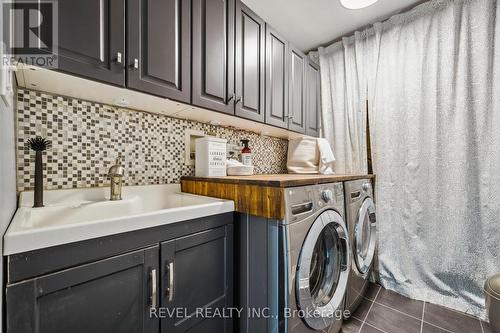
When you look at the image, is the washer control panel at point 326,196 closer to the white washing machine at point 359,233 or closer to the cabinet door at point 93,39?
the white washing machine at point 359,233

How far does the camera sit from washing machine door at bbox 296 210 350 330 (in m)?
1.04

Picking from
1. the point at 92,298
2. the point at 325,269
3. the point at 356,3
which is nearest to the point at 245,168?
the point at 325,269

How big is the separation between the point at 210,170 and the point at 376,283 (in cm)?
190

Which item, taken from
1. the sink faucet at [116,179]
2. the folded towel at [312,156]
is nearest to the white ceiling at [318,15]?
the folded towel at [312,156]

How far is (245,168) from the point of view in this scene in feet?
5.19

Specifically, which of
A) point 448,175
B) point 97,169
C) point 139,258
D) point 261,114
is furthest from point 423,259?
point 97,169

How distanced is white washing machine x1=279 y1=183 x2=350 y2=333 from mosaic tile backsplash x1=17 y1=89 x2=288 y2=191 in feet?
2.92

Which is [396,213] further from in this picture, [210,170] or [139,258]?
[139,258]

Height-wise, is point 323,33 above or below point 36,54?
above

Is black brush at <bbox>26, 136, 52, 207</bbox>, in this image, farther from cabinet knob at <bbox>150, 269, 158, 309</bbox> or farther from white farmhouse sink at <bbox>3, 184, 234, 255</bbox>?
cabinet knob at <bbox>150, 269, 158, 309</bbox>

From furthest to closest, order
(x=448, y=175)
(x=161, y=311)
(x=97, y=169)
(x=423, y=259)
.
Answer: (x=423, y=259), (x=448, y=175), (x=97, y=169), (x=161, y=311)

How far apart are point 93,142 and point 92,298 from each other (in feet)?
2.56

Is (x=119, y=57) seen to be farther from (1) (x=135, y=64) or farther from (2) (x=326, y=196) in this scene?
(2) (x=326, y=196)

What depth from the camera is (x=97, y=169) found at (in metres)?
1.12
